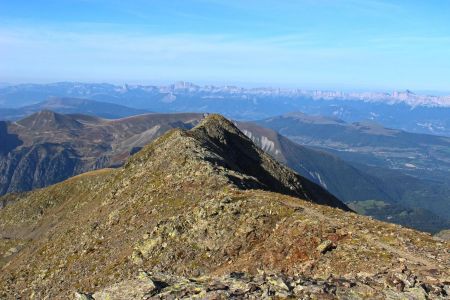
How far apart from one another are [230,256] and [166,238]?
750 centimetres

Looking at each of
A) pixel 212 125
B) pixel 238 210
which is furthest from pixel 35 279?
pixel 212 125

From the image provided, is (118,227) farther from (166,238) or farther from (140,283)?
(140,283)

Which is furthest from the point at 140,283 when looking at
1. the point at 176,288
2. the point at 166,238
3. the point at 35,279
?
the point at 35,279

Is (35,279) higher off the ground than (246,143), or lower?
lower

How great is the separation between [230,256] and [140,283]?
11.5 meters

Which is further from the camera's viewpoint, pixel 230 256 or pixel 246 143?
pixel 246 143

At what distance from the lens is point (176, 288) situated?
25.2 m

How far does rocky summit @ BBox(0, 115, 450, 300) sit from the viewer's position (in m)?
24.7

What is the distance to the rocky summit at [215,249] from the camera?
971 inches

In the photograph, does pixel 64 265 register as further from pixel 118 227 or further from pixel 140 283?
pixel 140 283

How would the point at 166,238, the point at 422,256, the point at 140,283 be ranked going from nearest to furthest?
the point at 140,283, the point at 422,256, the point at 166,238

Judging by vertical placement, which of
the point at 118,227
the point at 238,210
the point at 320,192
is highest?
the point at 238,210

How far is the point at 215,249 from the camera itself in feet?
126

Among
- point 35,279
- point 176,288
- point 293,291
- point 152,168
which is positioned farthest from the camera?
point 152,168
